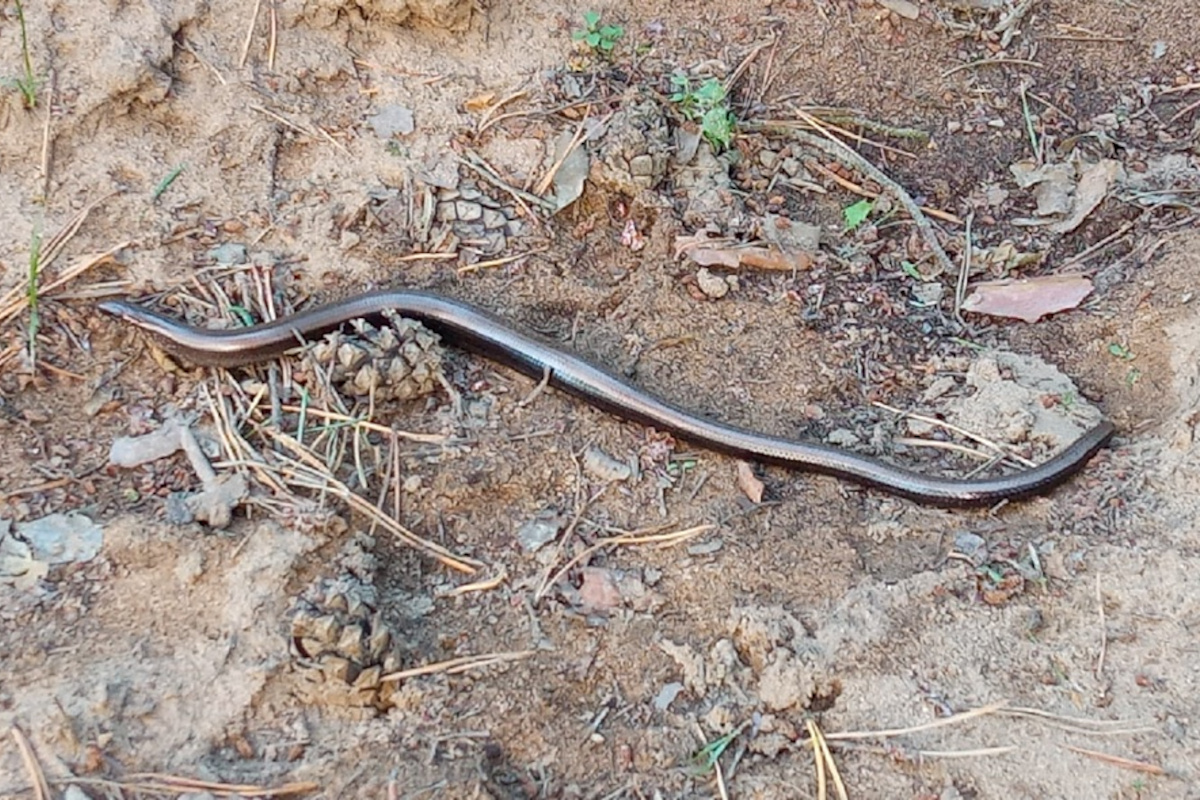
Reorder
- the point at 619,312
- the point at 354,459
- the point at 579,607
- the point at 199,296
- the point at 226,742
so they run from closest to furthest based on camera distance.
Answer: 1. the point at 226,742
2. the point at 579,607
3. the point at 354,459
4. the point at 199,296
5. the point at 619,312

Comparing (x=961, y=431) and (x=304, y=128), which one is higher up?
(x=304, y=128)

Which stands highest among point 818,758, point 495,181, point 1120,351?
point 495,181

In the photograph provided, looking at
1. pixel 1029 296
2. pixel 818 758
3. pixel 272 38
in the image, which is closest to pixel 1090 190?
pixel 1029 296

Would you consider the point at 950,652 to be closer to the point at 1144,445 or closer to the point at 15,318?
the point at 1144,445

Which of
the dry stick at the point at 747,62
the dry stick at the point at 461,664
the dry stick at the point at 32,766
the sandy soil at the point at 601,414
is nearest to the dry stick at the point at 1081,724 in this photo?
the sandy soil at the point at 601,414

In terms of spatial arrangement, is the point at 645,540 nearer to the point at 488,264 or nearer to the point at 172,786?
the point at 488,264

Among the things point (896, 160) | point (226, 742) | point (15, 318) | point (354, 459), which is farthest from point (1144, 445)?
point (15, 318)
